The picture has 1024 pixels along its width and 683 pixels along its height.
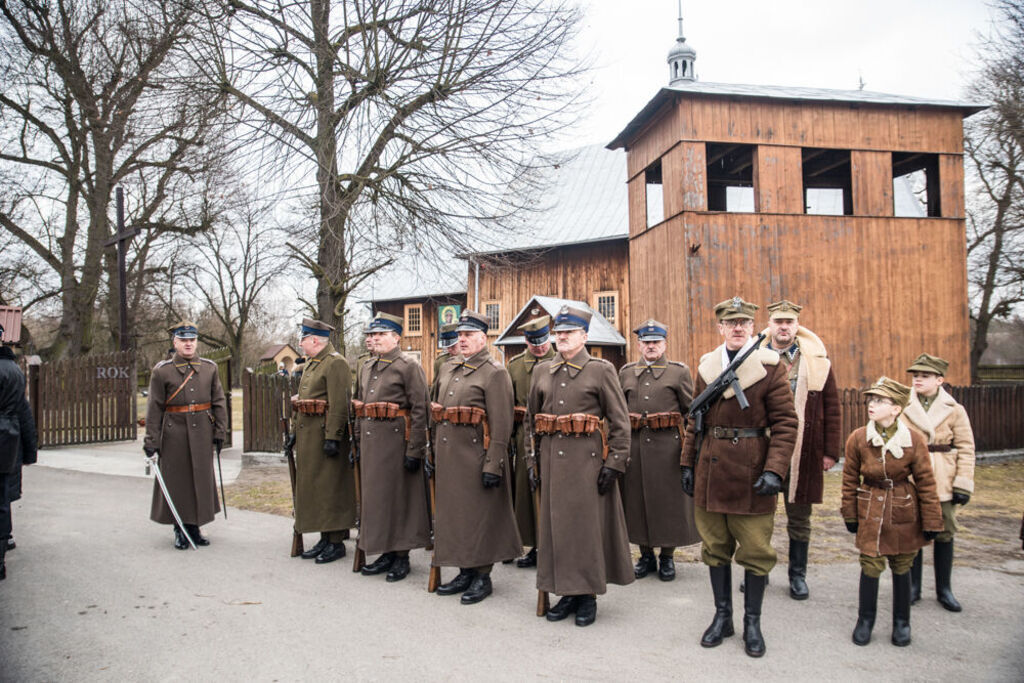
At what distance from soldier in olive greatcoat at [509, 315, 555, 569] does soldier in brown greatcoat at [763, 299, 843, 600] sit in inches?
79.8

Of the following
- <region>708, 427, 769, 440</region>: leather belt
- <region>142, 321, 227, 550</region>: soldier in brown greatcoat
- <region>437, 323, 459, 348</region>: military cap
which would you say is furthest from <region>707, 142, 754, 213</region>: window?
<region>708, 427, 769, 440</region>: leather belt

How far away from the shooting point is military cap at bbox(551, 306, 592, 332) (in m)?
5.08

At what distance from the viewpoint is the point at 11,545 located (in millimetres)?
6824

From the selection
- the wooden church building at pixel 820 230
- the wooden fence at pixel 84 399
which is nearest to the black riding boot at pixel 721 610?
the wooden church building at pixel 820 230

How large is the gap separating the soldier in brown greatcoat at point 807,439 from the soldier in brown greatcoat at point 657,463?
919 mm

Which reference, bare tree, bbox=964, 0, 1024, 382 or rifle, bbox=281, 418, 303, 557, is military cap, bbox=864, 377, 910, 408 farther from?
bare tree, bbox=964, 0, 1024, 382

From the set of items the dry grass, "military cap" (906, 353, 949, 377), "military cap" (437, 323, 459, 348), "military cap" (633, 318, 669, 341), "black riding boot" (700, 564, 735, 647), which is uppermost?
"military cap" (437, 323, 459, 348)

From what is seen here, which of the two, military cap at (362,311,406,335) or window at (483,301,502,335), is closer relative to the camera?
military cap at (362,311,406,335)

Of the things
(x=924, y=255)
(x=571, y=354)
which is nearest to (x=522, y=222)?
(x=571, y=354)

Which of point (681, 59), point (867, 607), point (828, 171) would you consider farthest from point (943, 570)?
point (681, 59)

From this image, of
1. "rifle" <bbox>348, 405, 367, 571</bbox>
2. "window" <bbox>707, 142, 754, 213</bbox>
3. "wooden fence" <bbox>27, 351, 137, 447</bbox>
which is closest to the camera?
"rifle" <bbox>348, 405, 367, 571</bbox>

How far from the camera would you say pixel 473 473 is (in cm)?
552

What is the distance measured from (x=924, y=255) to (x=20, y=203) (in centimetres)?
2593

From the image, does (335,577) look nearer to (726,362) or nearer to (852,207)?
(726,362)
